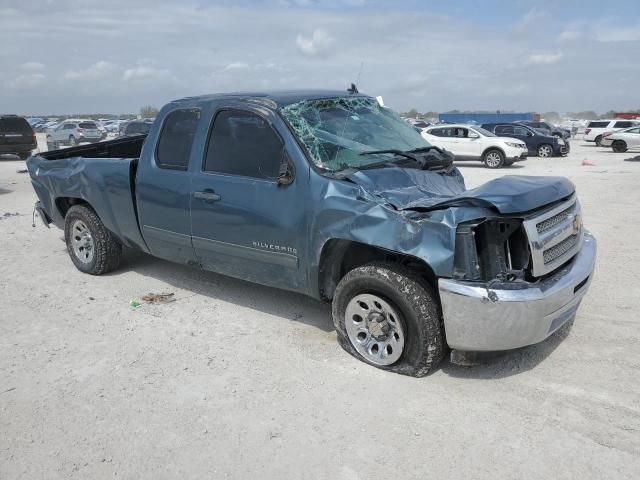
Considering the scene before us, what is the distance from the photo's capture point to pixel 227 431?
10.8 ft

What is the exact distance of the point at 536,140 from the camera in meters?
24.9

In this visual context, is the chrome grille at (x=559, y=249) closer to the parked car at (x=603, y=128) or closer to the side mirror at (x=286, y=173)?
the side mirror at (x=286, y=173)

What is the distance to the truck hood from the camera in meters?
3.49

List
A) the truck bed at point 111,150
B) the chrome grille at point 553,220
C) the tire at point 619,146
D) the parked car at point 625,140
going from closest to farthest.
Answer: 1. the chrome grille at point 553,220
2. the truck bed at point 111,150
3. the parked car at point 625,140
4. the tire at point 619,146

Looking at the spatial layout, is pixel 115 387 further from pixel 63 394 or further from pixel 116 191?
pixel 116 191

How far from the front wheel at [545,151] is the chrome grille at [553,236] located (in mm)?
22055

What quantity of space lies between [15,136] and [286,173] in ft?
67.3

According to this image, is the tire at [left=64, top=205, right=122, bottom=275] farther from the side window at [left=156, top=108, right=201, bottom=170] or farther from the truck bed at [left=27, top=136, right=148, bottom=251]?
the side window at [left=156, top=108, right=201, bottom=170]

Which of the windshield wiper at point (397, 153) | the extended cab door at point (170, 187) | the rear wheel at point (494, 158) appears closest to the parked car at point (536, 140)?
the rear wheel at point (494, 158)

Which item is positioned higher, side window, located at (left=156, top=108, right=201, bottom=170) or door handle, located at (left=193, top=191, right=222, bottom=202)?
side window, located at (left=156, top=108, right=201, bottom=170)

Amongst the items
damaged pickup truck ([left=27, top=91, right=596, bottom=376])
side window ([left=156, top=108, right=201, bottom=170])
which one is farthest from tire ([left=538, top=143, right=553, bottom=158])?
side window ([left=156, top=108, right=201, bottom=170])

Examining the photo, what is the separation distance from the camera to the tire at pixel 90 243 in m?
6.15

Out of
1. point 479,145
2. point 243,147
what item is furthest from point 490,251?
point 479,145

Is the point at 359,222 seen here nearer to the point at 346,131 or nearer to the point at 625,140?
the point at 346,131
